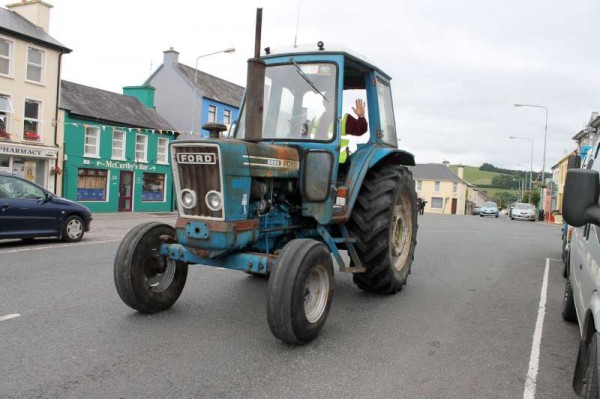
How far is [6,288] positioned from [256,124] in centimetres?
406

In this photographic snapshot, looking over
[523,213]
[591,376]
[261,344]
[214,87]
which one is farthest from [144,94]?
[591,376]

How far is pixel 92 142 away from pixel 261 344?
79.3ft

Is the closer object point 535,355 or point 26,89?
point 535,355

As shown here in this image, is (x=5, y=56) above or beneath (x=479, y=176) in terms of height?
beneath

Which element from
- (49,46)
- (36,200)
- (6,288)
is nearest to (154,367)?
(6,288)

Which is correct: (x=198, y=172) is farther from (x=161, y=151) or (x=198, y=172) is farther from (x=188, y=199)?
(x=161, y=151)

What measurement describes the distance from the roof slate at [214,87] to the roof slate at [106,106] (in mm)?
4123

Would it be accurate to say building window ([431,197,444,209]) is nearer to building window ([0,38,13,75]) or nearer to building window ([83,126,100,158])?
building window ([83,126,100,158])

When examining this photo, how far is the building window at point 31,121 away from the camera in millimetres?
22250

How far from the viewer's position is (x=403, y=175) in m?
6.48

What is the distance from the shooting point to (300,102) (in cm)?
539

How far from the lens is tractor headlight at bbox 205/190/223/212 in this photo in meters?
4.29

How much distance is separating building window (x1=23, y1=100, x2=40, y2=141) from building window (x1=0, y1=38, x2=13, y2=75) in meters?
1.55

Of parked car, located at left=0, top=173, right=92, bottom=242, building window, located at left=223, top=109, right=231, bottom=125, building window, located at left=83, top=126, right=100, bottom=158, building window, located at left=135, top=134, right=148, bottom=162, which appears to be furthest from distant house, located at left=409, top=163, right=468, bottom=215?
parked car, located at left=0, top=173, right=92, bottom=242
